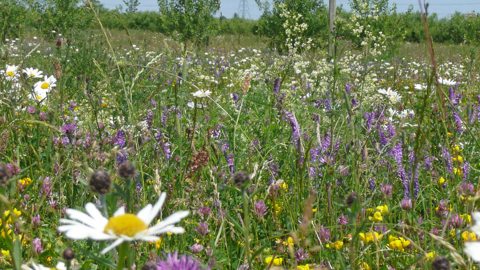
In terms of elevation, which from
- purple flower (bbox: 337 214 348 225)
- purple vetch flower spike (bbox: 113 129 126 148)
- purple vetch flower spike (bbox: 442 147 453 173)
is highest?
purple vetch flower spike (bbox: 113 129 126 148)

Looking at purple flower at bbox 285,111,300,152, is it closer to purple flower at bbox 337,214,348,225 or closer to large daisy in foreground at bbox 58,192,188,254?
purple flower at bbox 337,214,348,225

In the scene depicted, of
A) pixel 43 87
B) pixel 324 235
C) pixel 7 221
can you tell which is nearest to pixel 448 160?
pixel 324 235

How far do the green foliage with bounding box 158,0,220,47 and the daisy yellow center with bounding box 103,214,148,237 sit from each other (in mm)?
14493

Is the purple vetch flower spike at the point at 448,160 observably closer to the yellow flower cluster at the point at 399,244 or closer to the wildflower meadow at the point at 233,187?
the wildflower meadow at the point at 233,187

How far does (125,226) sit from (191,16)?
15.1m

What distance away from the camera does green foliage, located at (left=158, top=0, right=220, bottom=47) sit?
15336mm

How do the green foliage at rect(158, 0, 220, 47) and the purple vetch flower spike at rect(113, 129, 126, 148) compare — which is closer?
the purple vetch flower spike at rect(113, 129, 126, 148)

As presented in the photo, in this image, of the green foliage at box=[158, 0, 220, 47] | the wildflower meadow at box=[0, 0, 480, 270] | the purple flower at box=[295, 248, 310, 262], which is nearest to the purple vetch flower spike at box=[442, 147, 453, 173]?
the wildflower meadow at box=[0, 0, 480, 270]

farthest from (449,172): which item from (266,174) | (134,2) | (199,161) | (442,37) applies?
(442,37)

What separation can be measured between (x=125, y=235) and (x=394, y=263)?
40.6 inches

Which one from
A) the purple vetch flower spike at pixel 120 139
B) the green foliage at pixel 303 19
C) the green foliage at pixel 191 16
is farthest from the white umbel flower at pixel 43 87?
the green foliage at pixel 303 19

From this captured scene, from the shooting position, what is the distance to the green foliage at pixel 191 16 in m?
15.3

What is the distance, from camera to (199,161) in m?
1.55

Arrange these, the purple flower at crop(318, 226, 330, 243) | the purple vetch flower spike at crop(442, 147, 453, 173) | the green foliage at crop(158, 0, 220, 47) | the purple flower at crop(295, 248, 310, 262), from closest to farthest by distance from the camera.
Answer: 1. the purple flower at crop(295, 248, 310, 262)
2. the purple flower at crop(318, 226, 330, 243)
3. the purple vetch flower spike at crop(442, 147, 453, 173)
4. the green foliage at crop(158, 0, 220, 47)
